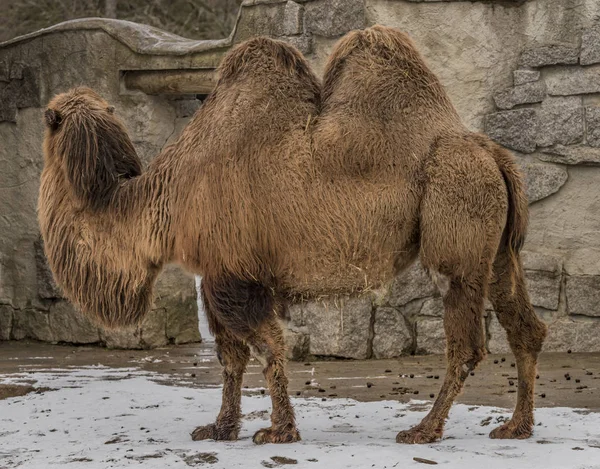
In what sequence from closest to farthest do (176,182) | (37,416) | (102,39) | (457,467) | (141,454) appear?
(457,467)
(141,454)
(176,182)
(37,416)
(102,39)

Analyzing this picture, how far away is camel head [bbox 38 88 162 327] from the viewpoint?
578 cm

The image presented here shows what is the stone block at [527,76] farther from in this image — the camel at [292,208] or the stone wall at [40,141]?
the stone wall at [40,141]

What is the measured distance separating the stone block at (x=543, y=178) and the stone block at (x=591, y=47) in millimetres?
764

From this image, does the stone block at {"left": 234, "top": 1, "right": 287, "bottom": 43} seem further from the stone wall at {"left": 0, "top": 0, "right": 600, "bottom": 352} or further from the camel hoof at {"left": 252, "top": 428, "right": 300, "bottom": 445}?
the camel hoof at {"left": 252, "top": 428, "right": 300, "bottom": 445}

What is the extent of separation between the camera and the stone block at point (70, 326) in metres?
9.55

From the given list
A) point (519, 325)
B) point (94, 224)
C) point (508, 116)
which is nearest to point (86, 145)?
point (94, 224)

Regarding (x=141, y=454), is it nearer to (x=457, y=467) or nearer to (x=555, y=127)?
(x=457, y=467)

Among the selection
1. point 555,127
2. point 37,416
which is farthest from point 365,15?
point 37,416

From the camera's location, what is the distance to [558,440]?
18.0 ft

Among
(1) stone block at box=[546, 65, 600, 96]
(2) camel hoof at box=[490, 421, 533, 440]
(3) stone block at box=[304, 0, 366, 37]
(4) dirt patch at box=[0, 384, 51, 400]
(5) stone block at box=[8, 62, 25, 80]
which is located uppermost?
(3) stone block at box=[304, 0, 366, 37]

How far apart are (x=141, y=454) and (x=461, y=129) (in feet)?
7.29

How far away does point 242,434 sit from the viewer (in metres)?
5.92

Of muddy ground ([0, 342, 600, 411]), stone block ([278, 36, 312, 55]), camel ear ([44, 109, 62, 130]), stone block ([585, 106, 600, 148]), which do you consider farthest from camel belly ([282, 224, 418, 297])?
stone block ([278, 36, 312, 55])

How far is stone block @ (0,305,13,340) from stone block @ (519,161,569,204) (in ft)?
14.9
